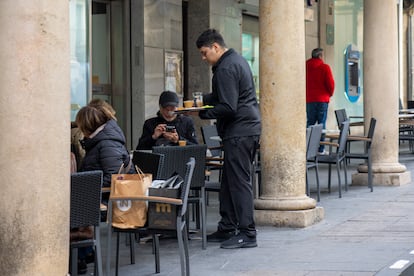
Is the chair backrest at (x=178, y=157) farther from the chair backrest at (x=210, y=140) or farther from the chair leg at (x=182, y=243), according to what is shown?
the chair backrest at (x=210, y=140)

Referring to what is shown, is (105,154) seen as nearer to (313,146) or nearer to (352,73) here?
(313,146)

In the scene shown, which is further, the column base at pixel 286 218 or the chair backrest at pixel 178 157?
the column base at pixel 286 218

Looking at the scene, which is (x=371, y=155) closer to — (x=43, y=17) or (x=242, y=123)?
(x=242, y=123)

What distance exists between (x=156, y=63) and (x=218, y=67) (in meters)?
7.89

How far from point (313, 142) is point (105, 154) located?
490cm

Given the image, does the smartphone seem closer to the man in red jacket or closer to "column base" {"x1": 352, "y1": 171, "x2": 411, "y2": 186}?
"column base" {"x1": 352, "y1": 171, "x2": 411, "y2": 186}

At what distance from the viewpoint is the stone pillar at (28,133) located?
588 cm

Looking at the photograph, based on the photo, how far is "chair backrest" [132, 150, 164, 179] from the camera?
315 inches

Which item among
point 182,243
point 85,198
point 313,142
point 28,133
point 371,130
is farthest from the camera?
point 371,130

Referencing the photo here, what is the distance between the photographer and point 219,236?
930 cm

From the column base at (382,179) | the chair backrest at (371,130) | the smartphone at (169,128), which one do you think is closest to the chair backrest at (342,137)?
the chair backrest at (371,130)

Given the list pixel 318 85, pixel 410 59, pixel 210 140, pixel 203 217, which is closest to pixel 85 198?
pixel 203 217

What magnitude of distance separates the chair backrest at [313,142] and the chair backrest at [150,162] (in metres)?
4.01

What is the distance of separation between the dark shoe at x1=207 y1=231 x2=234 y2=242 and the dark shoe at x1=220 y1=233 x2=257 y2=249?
0.55ft
